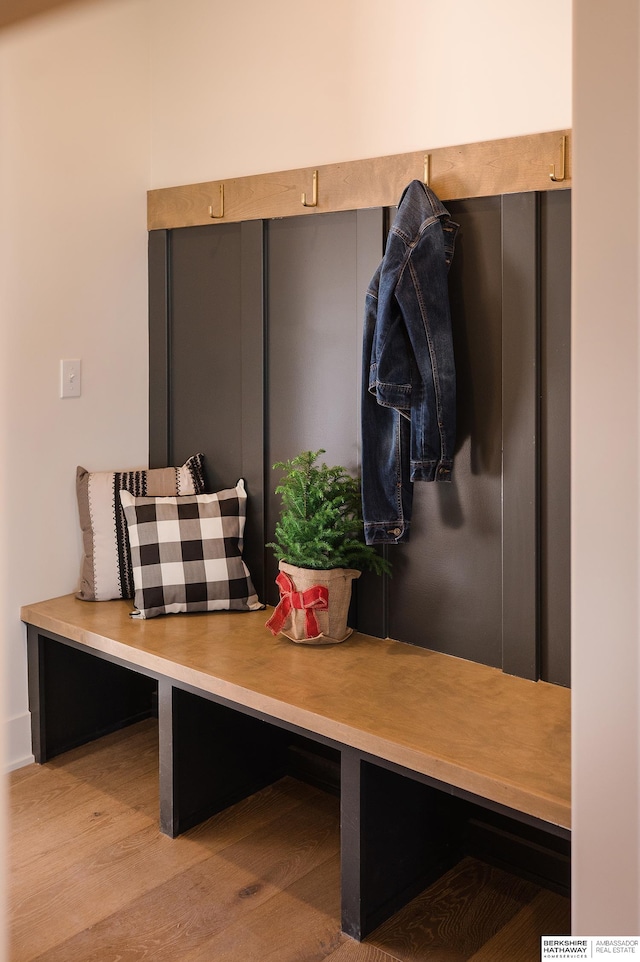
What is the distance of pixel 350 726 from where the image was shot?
71.6 inches

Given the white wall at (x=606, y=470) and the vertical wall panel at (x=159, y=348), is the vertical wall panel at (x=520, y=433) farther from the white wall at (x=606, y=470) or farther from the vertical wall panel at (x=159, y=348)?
the vertical wall panel at (x=159, y=348)

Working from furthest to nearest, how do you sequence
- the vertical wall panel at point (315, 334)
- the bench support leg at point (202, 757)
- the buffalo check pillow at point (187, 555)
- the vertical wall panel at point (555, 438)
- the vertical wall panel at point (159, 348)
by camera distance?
the vertical wall panel at point (159, 348) < the buffalo check pillow at point (187, 555) < the vertical wall panel at point (315, 334) < the bench support leg at point (202, 757) < the vertical wall panel at point (555, 438)

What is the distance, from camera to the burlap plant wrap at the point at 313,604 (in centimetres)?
221

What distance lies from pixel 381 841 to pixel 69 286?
72.5 inches

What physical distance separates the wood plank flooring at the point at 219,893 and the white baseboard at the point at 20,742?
121 millimetres

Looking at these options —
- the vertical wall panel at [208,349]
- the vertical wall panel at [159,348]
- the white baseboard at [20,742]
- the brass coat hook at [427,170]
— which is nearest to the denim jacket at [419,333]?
the brass coat hook at [427,170]

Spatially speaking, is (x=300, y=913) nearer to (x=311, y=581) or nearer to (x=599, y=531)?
(x=311, y=581)

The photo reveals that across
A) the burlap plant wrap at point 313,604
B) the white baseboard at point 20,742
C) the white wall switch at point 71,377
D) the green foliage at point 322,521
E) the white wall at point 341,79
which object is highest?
the white wall at point 341,79

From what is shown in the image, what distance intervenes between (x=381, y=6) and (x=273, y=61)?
383 millimetres

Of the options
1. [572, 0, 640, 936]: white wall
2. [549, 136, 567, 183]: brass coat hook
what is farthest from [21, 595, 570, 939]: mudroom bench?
[549, 136, 567, 183]: brass coat hook

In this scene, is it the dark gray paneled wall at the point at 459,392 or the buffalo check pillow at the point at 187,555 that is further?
the buffalo check pillow at the point at 187,555

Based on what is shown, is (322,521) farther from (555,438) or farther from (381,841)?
(381,841)

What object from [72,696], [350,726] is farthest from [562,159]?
[72,696]

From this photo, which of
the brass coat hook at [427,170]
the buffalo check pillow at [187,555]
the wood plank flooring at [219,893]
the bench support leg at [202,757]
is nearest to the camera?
the wood plank flooring at [219,893]
